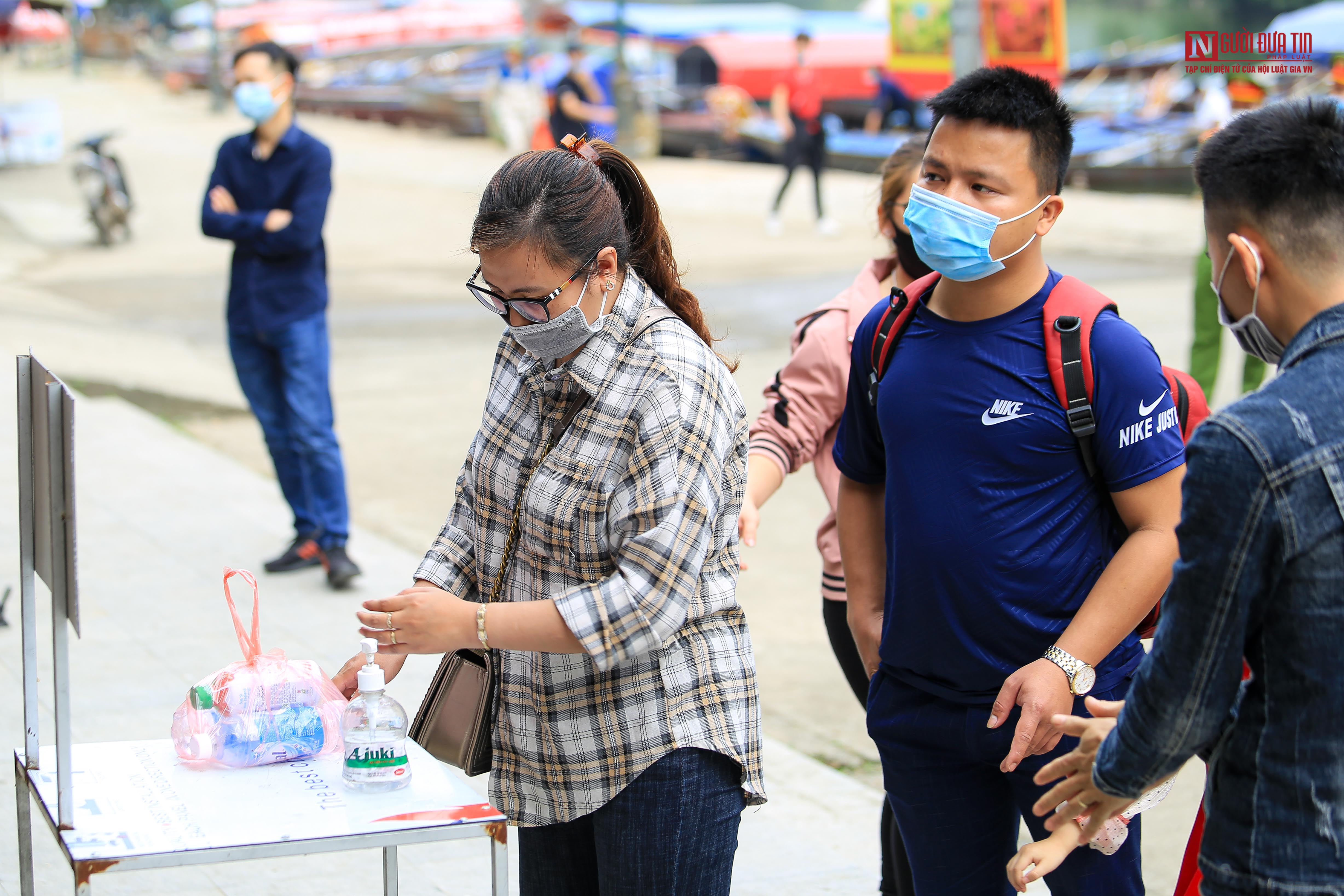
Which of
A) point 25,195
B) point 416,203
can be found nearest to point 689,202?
point 416,203

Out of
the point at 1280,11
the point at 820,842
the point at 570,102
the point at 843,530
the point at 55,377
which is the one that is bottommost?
the point at 820,842

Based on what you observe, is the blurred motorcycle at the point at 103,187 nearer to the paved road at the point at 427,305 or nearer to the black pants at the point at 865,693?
the paved road at the point at 427,305

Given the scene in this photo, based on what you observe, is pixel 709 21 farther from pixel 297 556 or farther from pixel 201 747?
pixel 201 747

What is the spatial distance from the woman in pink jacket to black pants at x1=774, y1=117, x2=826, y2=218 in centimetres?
1472

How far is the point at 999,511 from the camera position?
2.25 metres

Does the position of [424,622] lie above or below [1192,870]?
above

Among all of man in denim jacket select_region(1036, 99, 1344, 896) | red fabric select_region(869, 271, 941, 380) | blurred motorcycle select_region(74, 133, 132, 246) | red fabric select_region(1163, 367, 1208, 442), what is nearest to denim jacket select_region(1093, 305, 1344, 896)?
man in denim jacket select_region(1036, 99, 1344, 896)

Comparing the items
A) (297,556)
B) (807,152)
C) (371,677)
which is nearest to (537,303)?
(371,677)

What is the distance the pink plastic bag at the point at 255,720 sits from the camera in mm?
2293

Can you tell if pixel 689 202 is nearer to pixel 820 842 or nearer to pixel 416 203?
pixel 416 203

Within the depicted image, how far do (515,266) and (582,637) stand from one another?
Answer: 584 millimetres

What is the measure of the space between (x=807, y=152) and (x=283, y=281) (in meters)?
13.0

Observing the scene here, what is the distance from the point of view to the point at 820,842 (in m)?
3.96

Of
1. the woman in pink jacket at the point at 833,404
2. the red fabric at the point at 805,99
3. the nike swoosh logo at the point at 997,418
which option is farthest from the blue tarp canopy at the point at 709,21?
the nike swoosh logo at the point at 997,418
